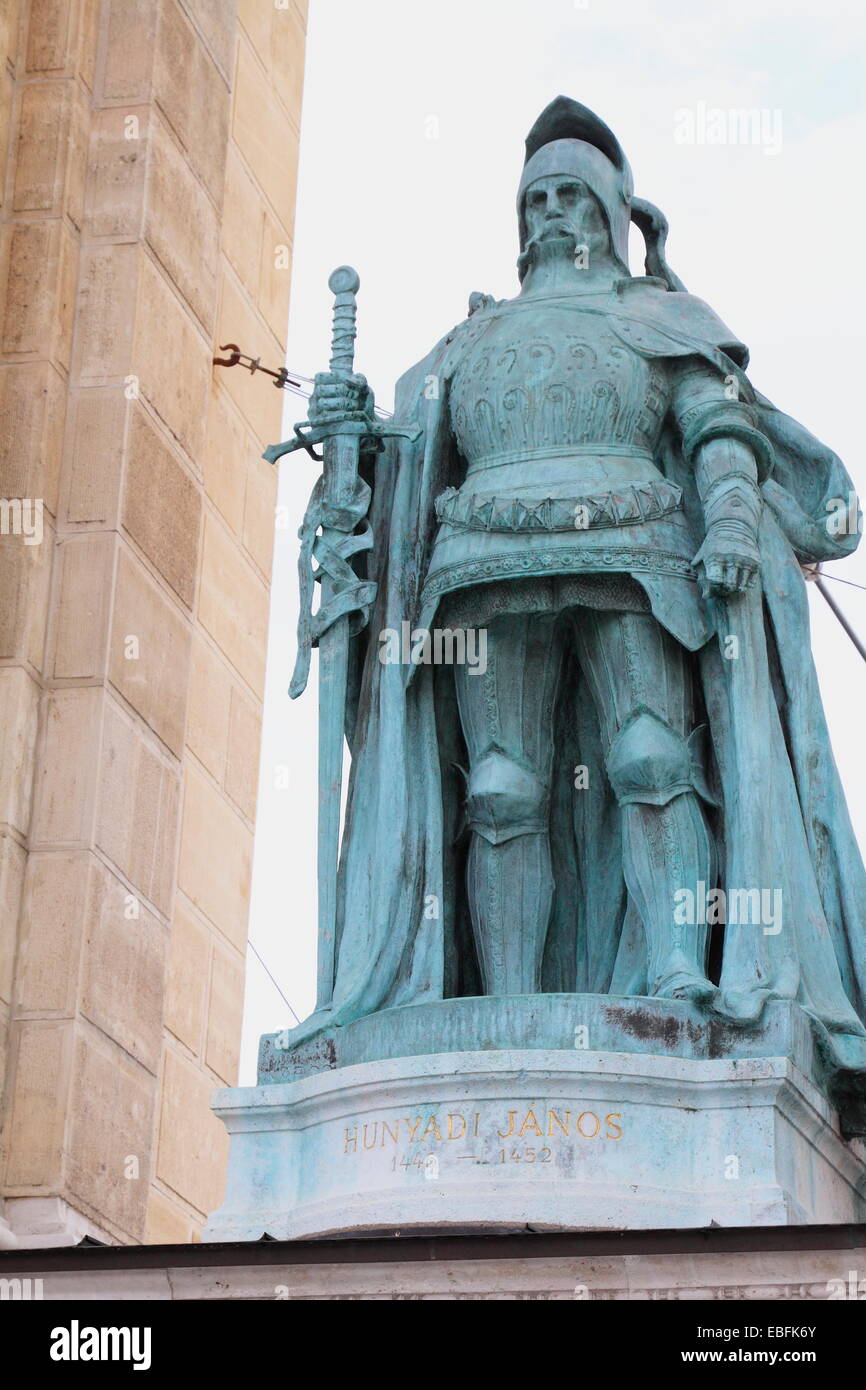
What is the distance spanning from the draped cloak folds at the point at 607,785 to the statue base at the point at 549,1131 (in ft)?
1.49

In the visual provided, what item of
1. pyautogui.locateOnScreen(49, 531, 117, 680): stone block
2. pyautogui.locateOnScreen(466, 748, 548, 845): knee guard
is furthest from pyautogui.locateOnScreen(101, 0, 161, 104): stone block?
pyautogui.locateOnScreen(466, 748, 548, 845): knee guard

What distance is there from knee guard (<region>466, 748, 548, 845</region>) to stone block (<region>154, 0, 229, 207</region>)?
20.3 feet

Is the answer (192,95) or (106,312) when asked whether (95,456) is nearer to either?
(106,312)

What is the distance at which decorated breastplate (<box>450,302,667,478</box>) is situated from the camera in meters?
12.0

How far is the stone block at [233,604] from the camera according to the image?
17.0 m

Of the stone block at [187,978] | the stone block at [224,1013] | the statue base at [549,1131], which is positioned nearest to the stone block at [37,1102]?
the stone block at [187,978]

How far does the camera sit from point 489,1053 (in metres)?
10.7

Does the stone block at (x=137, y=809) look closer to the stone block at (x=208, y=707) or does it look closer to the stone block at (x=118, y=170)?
the stone block at (x=208, y=707)

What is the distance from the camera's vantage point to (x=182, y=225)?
16750 millimetres

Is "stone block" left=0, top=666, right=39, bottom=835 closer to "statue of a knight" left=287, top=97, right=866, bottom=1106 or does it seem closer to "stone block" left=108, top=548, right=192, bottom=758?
"stone block" left=108, top=548, right=192, bottom=758

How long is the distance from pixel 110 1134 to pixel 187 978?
1463mm

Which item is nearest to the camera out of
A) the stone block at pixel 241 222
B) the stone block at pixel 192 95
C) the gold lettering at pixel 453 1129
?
the gold lettering at pixel 453 1129

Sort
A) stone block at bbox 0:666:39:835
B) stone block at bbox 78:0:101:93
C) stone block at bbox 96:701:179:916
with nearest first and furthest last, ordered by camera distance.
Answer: stone block at bbox 0:666:39:835, stone block at bbox 96:701:179:916, stone block at bbox 78:0:101:93
